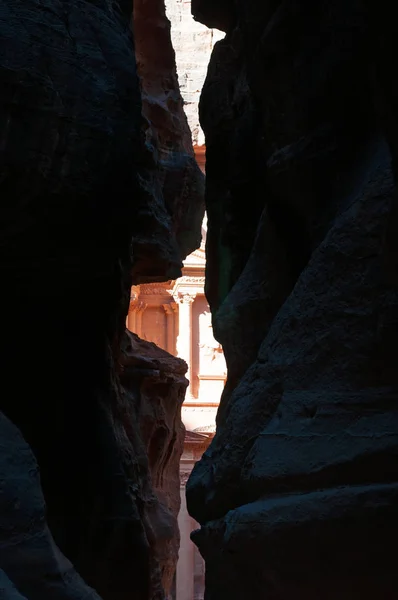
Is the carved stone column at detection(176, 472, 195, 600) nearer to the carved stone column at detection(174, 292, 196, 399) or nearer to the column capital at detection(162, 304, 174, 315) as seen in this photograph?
the carved stone column at detection(174, 292, 196, 399)

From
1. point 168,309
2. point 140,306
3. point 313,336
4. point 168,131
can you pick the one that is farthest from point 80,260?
point 168,309

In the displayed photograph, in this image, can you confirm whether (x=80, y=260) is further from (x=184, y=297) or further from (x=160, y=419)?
(x=184, y=297)

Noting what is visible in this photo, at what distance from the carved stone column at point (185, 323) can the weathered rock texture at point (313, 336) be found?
1031 cm

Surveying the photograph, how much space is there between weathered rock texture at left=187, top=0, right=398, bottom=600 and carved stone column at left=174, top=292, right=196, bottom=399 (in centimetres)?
1031

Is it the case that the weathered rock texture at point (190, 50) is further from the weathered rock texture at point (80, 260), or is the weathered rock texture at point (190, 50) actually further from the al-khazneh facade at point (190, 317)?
the weathered rock texture at point (80, 260)

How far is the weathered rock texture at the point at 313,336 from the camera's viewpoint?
3490 millimetres

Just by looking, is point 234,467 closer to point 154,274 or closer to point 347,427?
point 347,427

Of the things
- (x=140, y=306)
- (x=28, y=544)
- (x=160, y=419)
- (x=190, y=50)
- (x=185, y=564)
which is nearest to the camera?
(x=28, y=544)

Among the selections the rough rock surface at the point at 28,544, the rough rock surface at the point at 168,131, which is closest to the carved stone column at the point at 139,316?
the rough rock surface at the point at 168,131

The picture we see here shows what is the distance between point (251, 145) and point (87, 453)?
2526mm

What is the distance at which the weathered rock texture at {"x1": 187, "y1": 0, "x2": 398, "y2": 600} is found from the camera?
3.49m

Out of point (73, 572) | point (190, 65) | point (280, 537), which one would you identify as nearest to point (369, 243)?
point (280, 537)

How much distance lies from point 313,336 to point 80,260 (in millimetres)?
2314

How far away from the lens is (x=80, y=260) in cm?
597
